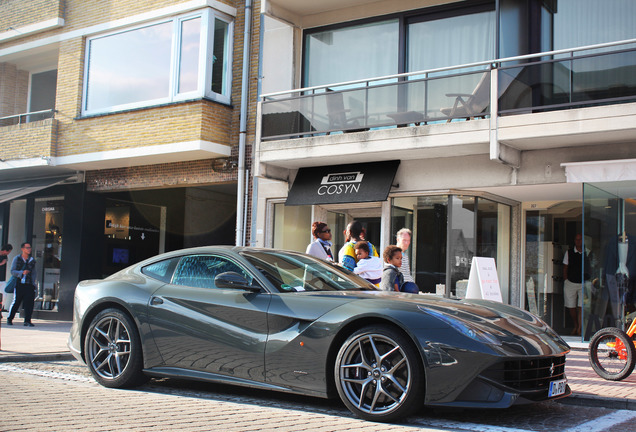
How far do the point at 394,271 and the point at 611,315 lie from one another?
5539mm

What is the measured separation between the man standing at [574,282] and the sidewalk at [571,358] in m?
0.88

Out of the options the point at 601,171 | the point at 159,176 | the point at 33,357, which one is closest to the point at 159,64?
the point at 159,176

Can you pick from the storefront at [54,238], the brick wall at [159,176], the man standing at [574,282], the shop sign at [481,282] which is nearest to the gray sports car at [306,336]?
the shop sign at [481,282]

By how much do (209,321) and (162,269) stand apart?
42.3 inches

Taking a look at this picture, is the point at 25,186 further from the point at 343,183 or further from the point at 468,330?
the point at 468,330

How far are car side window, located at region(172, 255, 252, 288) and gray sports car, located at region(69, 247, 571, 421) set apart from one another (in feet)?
0.04

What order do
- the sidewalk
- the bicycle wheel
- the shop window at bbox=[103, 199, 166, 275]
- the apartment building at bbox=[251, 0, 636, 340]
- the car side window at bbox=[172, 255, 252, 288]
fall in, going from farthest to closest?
the shop window at bbox=[103, 199, 166, 275]
the apartment building at bbox=[251, 0, 636, 340]
the bicycle wheel
the car side window at bbox=[172, 255, 252, 288]
the sidewalk

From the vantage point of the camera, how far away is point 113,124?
54.1ft

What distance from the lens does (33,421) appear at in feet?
16.6

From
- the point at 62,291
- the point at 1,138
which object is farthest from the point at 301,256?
the point at 1,138

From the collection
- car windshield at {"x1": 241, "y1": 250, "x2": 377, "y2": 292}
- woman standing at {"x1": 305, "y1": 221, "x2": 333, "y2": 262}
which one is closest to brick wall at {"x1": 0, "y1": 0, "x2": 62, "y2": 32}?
woman standing at {"x1": 305, "y1": 221, "x2": 333, "y2": 262}

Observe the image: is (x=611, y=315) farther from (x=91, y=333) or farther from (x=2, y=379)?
(x=2, y=379)

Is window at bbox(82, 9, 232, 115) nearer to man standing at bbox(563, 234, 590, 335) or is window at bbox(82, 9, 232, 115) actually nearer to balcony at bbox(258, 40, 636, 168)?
balcony at bbox(258, 40, 636, 168)

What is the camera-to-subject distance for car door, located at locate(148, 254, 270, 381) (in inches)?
235
